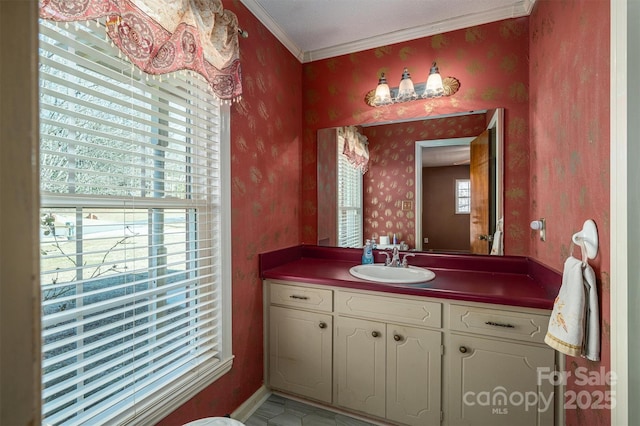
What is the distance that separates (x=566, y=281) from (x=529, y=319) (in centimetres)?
34

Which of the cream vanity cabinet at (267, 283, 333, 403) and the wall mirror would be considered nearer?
the cream vanity cabinet at (267, 283, 333, 403)

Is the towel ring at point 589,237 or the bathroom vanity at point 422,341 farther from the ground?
the towel ring at point 589,237

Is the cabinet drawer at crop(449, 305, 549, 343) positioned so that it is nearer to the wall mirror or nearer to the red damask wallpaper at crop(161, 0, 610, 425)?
the red damask wallpaper at crop(161, 0, 610, 425)

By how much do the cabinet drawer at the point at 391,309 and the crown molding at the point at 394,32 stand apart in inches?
71.1

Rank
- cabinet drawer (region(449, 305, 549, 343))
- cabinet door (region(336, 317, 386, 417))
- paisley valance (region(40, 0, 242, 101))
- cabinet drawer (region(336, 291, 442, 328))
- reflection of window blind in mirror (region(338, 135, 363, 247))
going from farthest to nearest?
reflection of window blind in mirror (region(338, 135, 363, 247)) < cabinet door (region(336, 317, 386, 417)) < cabinet drawer (region(336, 291, 442, 328)) < cabinet drawer (region(449, 305, 549, 343)) < paisley valance (region(40, 0, 242, 101))

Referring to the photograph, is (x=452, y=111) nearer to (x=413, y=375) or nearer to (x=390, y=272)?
(x=390, y=272)

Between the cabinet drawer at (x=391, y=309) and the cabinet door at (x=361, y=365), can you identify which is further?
the cabinet door at (x=361, y=365)

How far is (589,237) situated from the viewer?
1019 millimetres

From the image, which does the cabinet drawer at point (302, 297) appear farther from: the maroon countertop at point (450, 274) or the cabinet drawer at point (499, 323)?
the cabinet drawer at point (499, 323)

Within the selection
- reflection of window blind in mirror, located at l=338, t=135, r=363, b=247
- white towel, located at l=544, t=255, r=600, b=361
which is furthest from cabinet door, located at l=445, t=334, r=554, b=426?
reflection of window blind in mirror, located at l=338, t=135, r=363, b=247

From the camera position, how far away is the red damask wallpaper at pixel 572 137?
3.15 ft

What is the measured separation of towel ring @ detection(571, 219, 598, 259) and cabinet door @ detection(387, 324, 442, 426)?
2.50 ft

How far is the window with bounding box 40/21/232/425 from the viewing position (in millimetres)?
927

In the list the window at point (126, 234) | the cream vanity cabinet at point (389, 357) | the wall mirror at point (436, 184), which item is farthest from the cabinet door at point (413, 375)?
the window at point (126, 234)
